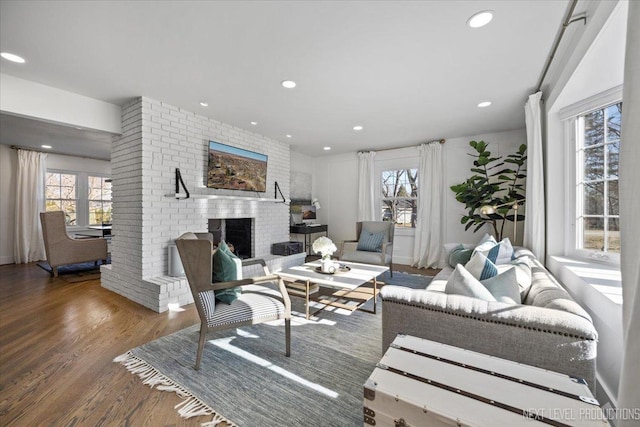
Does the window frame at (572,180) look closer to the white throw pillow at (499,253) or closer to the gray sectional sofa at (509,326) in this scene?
the white throw pillow at (499,253)

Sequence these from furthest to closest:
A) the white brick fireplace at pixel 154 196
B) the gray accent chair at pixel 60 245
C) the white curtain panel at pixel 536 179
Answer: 1. the gray accent chair at pixel 60 245
2. the white brick fireplace at pixel 154 196
3. the white curtain panel at pixel 536 179

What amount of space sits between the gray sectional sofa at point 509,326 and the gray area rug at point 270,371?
0.48 m

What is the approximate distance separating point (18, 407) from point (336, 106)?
372 centimetres

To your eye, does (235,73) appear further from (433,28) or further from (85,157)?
(85,157)

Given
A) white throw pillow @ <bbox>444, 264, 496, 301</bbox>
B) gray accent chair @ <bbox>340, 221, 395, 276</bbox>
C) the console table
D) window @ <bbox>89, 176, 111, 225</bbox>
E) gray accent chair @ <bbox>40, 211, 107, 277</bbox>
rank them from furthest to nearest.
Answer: window @ <bbox>89, 176, 111, 225</bbox>, the console table, gray accent chair @ <bbox>40, 211, 107, 277</bbox>, gray accent chair @ <bbox>340, 221, 395, 276</bbox>, white throw pillow @ <bbox>444, 264, 496, 301</bbox>

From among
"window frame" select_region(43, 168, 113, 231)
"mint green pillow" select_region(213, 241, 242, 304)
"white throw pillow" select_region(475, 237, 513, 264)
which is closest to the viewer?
"mint green pillow" select_region(213, 241, 242, 304)

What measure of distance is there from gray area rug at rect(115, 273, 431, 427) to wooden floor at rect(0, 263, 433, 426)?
0.39 ft

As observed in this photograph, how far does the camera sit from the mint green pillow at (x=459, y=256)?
2922mm

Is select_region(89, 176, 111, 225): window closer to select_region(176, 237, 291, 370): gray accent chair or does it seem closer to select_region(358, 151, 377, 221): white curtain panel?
select_region(358, 151, 377, 221): white curtain panel

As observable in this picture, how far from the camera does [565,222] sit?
267cm

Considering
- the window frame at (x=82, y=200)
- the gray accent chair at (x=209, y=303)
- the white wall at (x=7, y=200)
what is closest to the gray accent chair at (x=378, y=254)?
the gray accent chair at (x=209, y=303)

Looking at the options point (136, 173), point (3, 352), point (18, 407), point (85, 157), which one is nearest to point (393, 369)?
point (18, 407)

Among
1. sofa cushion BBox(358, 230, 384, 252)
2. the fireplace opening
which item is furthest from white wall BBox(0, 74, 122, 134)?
sofa cushion BBox(358, 230, 384, 252)

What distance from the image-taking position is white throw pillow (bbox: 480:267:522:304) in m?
1.42
